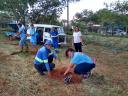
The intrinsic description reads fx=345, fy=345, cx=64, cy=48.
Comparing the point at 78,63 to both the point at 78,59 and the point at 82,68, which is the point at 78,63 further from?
the point at 82,68

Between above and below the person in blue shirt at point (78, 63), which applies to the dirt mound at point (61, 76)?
below

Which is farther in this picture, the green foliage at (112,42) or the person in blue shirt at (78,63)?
the green foliage at (112,42)

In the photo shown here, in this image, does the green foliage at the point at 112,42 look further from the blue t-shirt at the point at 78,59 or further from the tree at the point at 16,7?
the blue t-shirt at the point at 78,59

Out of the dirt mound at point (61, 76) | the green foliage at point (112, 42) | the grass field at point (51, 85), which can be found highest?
the dirt mound at point (61, 76)

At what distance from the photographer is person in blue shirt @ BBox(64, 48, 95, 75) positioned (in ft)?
31.3

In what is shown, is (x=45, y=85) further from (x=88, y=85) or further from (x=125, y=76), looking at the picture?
(x=125, y=76)

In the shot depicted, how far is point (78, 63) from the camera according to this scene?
9.77 meters

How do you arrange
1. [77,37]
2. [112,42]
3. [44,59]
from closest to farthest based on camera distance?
1. [44,59]
2. [77,37]
3. [112,42]

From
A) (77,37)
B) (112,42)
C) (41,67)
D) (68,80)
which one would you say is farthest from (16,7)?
(68,80)

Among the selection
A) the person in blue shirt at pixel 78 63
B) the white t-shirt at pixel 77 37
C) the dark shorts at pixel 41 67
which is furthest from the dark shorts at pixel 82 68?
the white t-shirt at pixel 77 37

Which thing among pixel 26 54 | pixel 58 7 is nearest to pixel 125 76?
pixel 26 54

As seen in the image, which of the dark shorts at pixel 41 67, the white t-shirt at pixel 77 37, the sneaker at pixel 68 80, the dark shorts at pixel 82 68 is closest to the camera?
the sneaker at pixel 68 80

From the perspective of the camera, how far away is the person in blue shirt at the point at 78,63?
953cm

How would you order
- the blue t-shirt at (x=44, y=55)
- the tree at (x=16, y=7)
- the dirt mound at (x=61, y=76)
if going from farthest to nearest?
the tree at (x=16, y=7)
the blue t-shirt at (x=44, y=55)
the dirt mound at (x=61, y=76)
